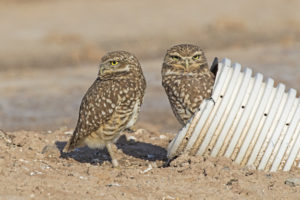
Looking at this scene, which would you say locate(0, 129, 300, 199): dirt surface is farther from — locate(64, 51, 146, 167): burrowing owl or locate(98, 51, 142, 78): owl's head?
locate(98, 51, 142, 78): owl's head

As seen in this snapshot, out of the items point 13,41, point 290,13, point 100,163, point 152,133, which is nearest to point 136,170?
point 100,163

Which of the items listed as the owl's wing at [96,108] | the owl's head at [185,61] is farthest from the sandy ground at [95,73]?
the owl's head at [185,61]

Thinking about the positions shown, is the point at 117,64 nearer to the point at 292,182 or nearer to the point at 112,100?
the point at 112,100

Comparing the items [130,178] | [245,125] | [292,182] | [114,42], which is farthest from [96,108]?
[114,42]

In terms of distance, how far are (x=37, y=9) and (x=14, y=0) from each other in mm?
1310

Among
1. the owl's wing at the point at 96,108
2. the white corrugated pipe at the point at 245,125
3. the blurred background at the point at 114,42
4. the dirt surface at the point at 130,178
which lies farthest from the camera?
the blurred background at the point at 114,42

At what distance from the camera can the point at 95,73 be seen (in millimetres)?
16031

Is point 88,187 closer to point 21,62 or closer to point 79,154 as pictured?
point 79,154

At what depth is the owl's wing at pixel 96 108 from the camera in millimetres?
7332

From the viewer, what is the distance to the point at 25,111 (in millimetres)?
12867

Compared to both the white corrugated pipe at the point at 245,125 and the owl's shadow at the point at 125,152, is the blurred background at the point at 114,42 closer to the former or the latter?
the owl's shadow at the point at 125,152

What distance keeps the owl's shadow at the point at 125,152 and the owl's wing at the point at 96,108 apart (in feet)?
2.67

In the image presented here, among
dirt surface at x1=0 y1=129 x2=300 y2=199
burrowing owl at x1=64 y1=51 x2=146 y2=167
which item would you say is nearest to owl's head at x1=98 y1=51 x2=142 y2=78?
burrowing owl at x1=64 y1=51 x2=146 y2=167

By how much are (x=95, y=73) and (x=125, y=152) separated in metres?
7.43
